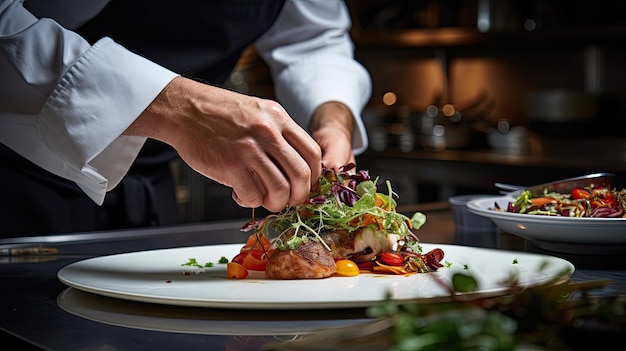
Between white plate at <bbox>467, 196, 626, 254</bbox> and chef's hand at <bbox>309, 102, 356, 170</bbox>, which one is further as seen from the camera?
chef's hand at <bbox>309, 102, 356, 170</bbox>

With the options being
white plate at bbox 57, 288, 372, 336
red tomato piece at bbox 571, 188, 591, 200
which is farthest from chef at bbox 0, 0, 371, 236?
red tomato piece at bbox 571, 188, 591, 200

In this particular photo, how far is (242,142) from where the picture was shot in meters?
1.24

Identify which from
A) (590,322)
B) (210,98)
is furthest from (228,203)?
(590,322)

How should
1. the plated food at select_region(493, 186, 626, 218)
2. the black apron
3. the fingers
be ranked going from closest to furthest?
the fingers, the plated food at select_region(493, 186, 626, 218), the black apron

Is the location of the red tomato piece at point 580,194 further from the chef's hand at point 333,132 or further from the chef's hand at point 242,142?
the chef's hand at point 242,142

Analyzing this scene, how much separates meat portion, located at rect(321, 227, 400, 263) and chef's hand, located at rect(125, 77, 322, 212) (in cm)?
9

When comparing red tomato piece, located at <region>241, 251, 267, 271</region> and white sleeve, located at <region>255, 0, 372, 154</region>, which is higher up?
white sleeve, located at <region>255, 0, 372, 154</region>

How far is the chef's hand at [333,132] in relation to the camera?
5.56ft

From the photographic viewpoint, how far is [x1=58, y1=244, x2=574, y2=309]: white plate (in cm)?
102

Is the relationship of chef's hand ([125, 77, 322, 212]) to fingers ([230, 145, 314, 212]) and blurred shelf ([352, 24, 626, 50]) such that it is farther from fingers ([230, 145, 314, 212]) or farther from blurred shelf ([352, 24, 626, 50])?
blurred shelf ([352, 24, 626, 50])

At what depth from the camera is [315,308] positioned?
3.40 feet

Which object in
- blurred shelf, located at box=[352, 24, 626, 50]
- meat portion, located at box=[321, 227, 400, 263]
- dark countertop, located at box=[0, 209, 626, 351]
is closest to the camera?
dark countertop, located at box=[0, 209, 626, 351]

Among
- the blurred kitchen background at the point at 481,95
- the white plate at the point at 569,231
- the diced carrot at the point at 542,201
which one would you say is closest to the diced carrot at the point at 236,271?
the white plate at the point at 569,231

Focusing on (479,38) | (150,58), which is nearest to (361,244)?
(150,58)
